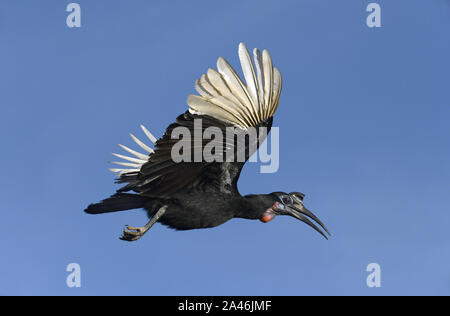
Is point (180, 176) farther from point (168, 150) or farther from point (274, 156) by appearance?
point (274, 156)

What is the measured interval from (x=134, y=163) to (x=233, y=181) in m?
2.78

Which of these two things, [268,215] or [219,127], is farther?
[268,215]

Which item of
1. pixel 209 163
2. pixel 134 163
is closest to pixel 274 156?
pixel 209 163

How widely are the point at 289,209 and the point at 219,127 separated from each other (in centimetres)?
258

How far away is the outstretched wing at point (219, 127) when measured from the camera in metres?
7.96

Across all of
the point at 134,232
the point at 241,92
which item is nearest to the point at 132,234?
the point at 134,232

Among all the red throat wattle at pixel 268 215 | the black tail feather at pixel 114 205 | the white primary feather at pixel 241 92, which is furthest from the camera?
the red throat wattle at pixel 268 215

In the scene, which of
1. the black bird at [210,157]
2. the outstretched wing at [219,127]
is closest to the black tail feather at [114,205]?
the black bird at [210,157]

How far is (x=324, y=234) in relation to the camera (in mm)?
10359

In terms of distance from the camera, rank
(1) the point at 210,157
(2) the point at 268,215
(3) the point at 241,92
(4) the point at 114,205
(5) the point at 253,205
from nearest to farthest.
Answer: (3) the point at 241,92
(1) the point at 210,157
(4) the point at 114,205
(5) the point at 253,205
(2) the point at 268,215

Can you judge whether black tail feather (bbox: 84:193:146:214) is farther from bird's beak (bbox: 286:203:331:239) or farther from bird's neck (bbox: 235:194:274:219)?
bird's beak (bbox: 286:203:331:239)

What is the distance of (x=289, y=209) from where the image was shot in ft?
33.3

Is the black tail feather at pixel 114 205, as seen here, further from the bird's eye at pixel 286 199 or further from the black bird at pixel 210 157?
the bird's eye at pixel 286 199

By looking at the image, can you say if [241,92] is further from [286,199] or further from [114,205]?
[114,205]
